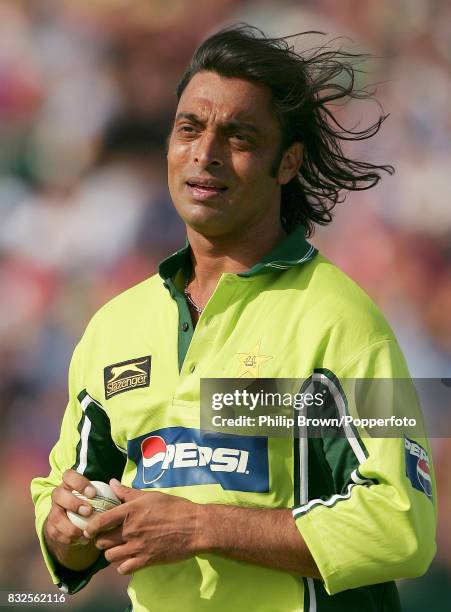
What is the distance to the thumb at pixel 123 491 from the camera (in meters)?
1.88

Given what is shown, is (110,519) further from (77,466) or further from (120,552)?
(77,466)

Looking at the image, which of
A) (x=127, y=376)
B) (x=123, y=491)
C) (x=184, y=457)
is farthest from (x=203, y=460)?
(x=127, y=376)

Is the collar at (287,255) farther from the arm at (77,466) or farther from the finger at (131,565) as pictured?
the finger at (131,565)

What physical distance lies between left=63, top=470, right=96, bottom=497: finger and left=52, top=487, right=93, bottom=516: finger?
1 cm

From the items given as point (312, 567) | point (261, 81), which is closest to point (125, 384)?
point (312, 567)

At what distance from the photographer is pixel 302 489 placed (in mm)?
1871

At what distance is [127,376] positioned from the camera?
2.06m

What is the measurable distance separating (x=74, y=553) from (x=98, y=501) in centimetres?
23

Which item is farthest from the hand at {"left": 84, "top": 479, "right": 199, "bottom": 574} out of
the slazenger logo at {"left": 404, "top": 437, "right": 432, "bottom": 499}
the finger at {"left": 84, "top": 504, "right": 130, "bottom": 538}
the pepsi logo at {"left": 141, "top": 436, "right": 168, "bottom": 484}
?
the slazenger logo at {"left": 404, "top": 437, "right": 432, "bottom": 499}

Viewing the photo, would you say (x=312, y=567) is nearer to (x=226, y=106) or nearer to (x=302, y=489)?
(x=302, y=489)

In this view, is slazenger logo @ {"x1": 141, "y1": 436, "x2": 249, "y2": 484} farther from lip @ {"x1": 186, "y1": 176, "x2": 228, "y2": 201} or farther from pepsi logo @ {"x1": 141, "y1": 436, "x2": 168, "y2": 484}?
lip @ {"x1": 186, "y1": 176, "x2": 228, "y2": 201}

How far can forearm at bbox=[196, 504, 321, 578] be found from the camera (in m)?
1.79

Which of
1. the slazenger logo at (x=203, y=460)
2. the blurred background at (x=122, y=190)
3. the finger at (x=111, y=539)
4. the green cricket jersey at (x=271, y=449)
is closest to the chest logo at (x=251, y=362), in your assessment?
the green cricket jersey at (x=271, y=449)

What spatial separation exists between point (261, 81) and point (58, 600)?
236 cm
